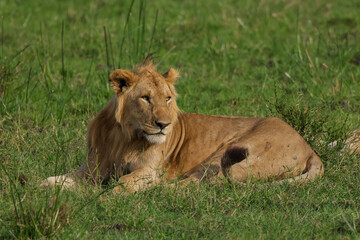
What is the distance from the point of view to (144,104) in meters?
4.65

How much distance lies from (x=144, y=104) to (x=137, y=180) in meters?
0.56

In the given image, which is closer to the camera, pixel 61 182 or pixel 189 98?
pixel 61 182

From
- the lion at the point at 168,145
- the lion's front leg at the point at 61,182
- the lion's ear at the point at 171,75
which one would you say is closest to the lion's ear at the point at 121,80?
the lion at the point at 168,145

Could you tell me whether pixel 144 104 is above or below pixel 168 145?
above

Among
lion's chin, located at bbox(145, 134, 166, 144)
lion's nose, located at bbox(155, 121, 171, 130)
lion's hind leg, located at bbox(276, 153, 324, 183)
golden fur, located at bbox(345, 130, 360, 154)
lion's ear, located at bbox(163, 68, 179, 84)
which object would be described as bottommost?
golden fur, located at bbox(345, 130, 360, 154)

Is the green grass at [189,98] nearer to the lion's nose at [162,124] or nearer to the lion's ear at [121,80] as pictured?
the lion's nose at [162,124]

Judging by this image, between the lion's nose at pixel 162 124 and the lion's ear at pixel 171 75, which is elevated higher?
the lion's ear at pixel 171 75

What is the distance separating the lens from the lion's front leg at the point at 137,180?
4441 mm

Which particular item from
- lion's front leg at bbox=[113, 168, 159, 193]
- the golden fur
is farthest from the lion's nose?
the golden fur

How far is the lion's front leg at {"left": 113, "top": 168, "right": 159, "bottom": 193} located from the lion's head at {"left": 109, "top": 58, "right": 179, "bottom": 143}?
10.2 inches

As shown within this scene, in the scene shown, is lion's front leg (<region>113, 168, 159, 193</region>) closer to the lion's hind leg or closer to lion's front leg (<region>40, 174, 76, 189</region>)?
lion's front leg (<region>40, 174, 76, 189</region>)

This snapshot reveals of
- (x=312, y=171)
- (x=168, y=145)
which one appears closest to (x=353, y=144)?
(x=312, y=171)

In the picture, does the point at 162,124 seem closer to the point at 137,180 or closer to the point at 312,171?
the point at 137,180

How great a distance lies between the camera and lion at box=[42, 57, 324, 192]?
465 centimetres
